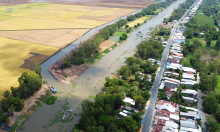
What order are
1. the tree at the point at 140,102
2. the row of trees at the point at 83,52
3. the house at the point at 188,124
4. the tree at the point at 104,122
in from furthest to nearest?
the row of trees at the point at 83,52
the tree at the point at 140,102
the house at the point at 188,124
the tree at the point at 104,122

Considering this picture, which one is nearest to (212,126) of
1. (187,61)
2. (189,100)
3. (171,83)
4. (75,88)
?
(189,100)

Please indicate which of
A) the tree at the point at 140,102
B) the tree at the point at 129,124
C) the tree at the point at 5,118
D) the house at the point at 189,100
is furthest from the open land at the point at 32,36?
the house at the point at 189,100

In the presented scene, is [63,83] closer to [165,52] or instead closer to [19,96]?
[19,96]

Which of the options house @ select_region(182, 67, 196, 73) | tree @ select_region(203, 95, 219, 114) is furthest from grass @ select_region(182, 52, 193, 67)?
tree @ select_region(203, 95, 219, 114)

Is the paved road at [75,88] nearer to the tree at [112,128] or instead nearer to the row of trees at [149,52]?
the row of trees at [149,52]

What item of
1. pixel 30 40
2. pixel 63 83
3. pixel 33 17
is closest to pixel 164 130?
pixel 63 83

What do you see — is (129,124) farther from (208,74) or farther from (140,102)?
(208,74)
